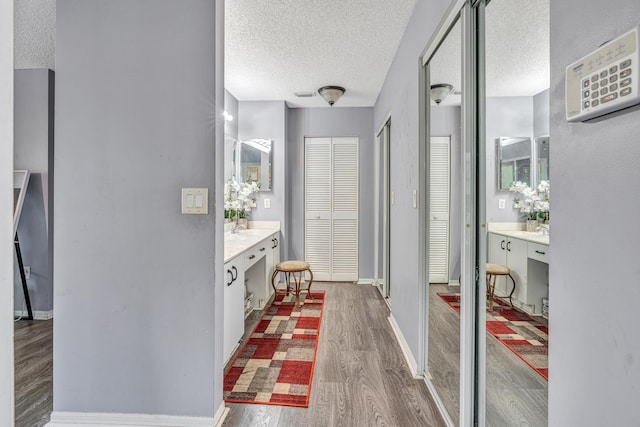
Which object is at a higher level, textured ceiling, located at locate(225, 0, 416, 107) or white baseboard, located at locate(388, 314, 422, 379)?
textured ceiling, located at locate(225, 0, 416, 107)

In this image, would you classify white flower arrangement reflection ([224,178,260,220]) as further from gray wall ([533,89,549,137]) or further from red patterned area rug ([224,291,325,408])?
gray wall ([533,89,549,137])

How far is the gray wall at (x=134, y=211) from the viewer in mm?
1655

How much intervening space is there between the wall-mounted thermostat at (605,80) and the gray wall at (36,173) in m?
4.17

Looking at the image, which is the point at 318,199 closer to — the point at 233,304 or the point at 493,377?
the point at 233,304

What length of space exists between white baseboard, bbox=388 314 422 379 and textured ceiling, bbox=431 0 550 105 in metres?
1.74

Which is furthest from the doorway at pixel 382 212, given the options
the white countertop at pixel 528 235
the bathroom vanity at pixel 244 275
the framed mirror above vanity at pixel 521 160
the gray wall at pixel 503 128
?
the white countertop at pixel 528 235

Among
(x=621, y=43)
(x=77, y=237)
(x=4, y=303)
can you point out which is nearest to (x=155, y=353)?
(x=77, y=237)

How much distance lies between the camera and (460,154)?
1.61 m

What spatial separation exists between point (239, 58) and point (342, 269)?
2991 millimetres

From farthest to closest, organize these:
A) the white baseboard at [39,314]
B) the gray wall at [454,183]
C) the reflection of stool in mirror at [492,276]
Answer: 1. the white baseboard at [39,314]
2. the gray wall at [454,183]
3. the reflection of stool in mirror at [492,276]

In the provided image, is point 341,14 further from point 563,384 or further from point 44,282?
point 44,282

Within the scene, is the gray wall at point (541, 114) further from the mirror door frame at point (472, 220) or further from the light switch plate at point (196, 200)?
the light switch plate at point (196, 200)

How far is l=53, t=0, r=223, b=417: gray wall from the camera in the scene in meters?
1.66


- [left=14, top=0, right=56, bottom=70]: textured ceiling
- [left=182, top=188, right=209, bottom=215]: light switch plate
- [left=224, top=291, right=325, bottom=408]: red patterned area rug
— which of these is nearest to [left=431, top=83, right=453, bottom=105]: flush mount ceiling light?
[left=182, top=188, right=209, bottom=215]: light switch plate
